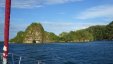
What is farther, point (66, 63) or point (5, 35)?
point (66, 63)

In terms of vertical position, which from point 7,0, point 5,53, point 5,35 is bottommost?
point 5,53

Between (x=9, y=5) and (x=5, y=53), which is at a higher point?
(x=9, y=5)

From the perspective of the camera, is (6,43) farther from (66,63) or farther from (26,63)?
(66,63)

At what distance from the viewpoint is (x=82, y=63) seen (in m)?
72.9

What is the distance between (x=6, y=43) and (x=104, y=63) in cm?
6729

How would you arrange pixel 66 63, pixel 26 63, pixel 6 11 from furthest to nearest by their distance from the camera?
pixel 66 63
pixel 26 63
pixel 6 11

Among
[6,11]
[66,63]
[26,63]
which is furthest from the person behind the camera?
[66,63]

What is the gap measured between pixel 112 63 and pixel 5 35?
6787 centimetres

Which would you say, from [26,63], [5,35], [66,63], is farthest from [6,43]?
[66,63]

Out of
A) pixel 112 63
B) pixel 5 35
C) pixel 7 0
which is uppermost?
pixel 7 0

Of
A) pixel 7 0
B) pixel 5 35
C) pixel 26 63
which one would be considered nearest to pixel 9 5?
pixel 7 0

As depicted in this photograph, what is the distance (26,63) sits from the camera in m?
A: 60.1

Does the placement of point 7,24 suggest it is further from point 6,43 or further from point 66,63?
point 66,63

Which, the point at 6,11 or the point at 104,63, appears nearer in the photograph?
the point at 6,11
